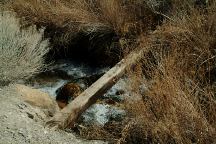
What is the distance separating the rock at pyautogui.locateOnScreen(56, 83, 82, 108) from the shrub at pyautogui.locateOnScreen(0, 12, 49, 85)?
502 mm

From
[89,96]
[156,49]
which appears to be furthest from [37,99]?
[156,49]

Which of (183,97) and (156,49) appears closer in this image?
(183,97)

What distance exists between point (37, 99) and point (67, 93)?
1221 millimetres

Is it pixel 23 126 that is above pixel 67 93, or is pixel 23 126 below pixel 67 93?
above

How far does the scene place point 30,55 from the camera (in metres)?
6.45

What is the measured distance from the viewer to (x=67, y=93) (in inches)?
262

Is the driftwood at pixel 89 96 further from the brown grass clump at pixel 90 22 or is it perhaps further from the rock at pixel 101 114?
the brown grass clump at pixel 90 22

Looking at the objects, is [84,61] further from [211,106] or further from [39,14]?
[211,106]

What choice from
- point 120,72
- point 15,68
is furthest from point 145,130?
point 15,68

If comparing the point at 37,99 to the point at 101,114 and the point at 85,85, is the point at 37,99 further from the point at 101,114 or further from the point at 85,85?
the point at 85,85

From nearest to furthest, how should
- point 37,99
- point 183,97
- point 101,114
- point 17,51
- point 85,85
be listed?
1. point 183,97
2. point 37,99
3. point 101,114
4. point 17,51
5. point 85,85

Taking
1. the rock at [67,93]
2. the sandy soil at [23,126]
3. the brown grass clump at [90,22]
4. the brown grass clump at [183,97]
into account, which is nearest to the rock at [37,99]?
the sandy soil at [23,126]

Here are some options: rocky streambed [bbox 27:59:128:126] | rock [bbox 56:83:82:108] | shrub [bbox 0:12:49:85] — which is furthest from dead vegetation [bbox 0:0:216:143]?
shrub [bbox 0:12:49:85]

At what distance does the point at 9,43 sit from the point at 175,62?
2.29 metres
